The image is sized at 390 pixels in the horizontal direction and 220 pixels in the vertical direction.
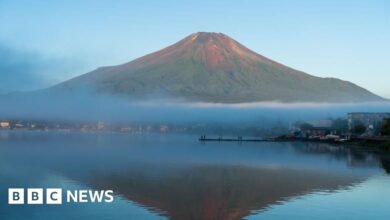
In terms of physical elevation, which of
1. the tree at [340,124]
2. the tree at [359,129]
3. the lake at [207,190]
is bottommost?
the lake at [207,190]

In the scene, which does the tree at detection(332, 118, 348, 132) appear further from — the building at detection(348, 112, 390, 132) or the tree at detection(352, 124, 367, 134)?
the tree at detection(352, 124, 367, 134)

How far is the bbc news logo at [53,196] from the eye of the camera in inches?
515

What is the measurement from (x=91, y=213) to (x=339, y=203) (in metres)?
6.39

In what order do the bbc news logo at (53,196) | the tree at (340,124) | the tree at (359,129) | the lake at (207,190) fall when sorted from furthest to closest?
the tree at (340,124) → the tree at (359,129) → the bbc news logo at (53,196) → the lake at (207,190)

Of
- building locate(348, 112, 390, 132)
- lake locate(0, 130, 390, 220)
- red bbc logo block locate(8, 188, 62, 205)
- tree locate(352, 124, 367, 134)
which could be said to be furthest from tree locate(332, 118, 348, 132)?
red bbc logo block locate(8, 188, 62, 205)

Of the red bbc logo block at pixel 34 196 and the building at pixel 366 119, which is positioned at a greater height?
the building at pixel 366 119

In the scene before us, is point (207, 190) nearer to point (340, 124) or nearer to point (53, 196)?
point (53, 196)

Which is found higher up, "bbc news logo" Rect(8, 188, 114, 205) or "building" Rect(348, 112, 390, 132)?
"building" Rect(348, 112, 390, 132)

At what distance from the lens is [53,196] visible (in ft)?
45.6

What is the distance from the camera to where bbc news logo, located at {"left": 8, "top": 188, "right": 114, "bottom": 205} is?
13070 millimetres

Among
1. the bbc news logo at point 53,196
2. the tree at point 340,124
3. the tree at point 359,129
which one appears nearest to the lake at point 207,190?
the bbc news logo at point 53,196

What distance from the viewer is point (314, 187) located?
17.1m

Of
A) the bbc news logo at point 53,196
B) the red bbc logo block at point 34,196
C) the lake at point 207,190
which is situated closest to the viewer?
the lake at point 207,190

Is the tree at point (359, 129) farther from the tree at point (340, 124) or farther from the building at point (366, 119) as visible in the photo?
the tree at point (340, 124)
